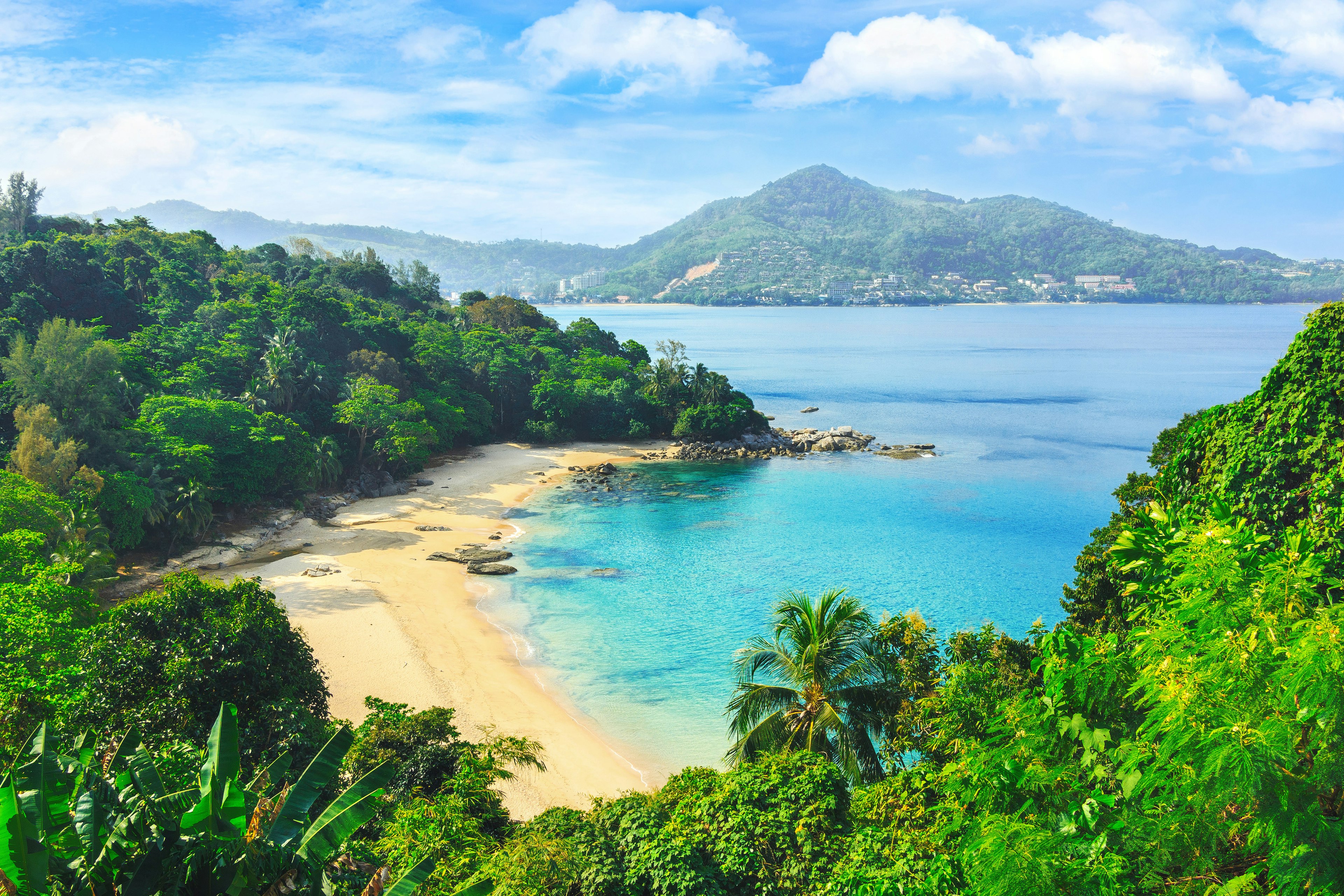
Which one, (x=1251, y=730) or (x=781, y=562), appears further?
(x=781, y=562)

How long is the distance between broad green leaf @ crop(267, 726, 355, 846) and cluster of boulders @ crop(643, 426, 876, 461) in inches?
1866

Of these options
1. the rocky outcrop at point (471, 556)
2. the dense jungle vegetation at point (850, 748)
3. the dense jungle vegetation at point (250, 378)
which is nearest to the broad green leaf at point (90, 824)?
the dense jungle vegetation at point (850, 748)

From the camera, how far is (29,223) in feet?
192

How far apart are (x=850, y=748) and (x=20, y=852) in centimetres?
1215

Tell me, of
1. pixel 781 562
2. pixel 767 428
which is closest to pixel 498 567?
pixel 781 562

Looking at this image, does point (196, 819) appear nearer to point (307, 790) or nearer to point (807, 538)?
point (307, 790)

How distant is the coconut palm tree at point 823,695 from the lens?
13.9m

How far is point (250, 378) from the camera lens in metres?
42.8

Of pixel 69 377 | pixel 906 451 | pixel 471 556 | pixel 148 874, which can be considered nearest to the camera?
pixel 148 874


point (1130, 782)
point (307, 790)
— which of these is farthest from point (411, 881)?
point (1130, 782)

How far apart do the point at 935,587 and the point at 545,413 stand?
35.8m

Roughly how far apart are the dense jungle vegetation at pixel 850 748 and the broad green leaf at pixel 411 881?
43 millimetres

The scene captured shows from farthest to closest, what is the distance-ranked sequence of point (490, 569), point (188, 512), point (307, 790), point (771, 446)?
point (771, 446) → point (490, 569) → point (188, 512) → point (307, 790)

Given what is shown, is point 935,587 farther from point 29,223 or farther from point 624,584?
point 29,223
